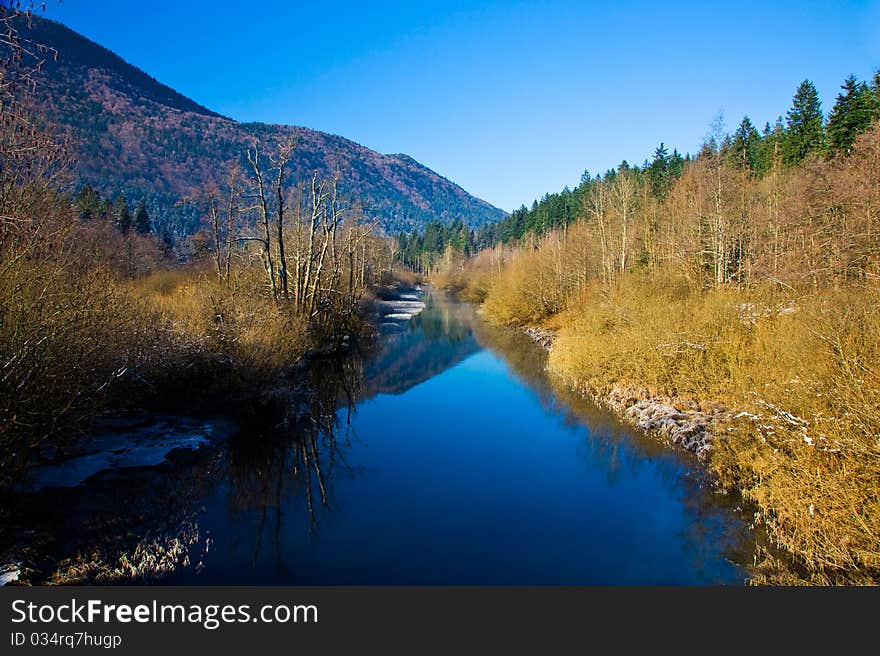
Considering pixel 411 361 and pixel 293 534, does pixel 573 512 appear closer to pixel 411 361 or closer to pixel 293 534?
pixel 293 534

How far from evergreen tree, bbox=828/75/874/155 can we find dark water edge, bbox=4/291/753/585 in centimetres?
2827

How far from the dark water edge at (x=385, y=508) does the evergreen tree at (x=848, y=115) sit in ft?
92.7

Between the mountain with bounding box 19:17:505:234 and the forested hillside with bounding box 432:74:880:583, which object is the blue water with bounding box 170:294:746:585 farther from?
the mountain with bounding box 19:17:505:234

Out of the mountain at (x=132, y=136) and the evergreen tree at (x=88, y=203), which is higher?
the mountain at (x=132, y=136)

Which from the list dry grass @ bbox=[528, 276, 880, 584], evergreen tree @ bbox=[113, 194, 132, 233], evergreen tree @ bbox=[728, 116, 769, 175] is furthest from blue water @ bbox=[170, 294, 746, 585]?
evergreen tree @ bbox=[113, 194, 132, 233]

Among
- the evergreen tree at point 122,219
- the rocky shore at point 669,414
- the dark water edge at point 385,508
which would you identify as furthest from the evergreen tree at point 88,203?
the rocky shore at point 669,414

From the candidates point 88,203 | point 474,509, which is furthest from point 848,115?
point 88,203

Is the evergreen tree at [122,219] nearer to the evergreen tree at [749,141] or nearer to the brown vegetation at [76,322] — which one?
the brown vegetation at [76,322]

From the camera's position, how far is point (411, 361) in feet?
87.4

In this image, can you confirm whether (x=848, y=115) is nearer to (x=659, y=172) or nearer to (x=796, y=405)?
(x=659, y=172)

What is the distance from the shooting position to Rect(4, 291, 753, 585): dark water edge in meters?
7.32

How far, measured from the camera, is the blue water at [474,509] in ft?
24.5

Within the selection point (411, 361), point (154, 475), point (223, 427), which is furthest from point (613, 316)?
point (154, 475)

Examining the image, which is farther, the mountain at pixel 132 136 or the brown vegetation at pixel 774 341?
the mountain at pixel 132 136
